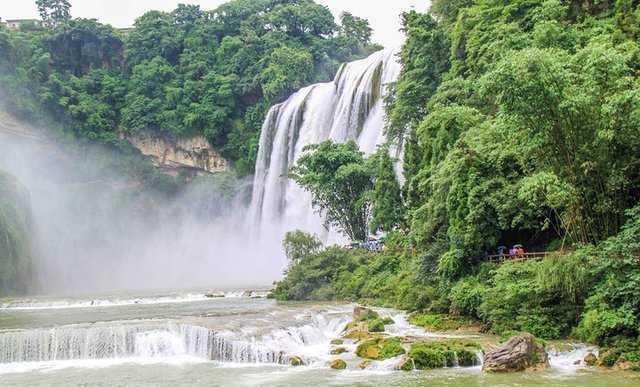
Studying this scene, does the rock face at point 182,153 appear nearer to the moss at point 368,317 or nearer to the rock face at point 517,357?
the moss at point 368,317

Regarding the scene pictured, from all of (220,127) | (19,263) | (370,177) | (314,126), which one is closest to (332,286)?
(370,177)

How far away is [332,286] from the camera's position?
92.4 feet

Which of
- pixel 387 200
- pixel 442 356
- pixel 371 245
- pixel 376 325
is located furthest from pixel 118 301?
pixel 442 356

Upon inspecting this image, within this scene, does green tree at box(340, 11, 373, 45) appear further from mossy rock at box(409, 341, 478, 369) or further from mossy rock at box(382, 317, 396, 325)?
mossy rock at box(409, 341, 478, 369)

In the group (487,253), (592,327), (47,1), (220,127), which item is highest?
(47,1)

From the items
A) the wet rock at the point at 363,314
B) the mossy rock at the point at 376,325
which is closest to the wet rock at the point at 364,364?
the mossy rock at the point at 376,325

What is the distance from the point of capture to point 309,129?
44375 mm

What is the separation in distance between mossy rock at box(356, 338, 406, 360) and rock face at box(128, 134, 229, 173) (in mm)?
41936

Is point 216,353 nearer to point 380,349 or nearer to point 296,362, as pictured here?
point 296,362

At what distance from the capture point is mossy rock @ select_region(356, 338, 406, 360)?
15328 mm

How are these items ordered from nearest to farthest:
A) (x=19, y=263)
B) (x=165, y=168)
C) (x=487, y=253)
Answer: (x=487, y=253) < (x=19, y=263) < (x=165, y=168)

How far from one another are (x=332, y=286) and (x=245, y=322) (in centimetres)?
861

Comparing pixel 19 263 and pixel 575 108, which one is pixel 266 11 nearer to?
pixel 19 263

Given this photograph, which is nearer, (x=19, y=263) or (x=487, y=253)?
(x=487, y=253)
